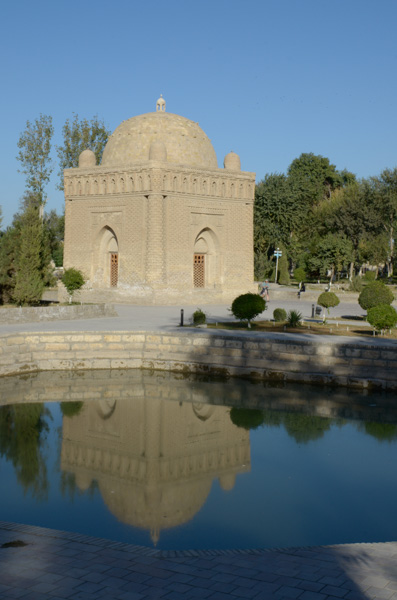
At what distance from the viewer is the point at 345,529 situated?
23.9 feet

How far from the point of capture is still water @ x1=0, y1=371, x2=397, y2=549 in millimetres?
7387

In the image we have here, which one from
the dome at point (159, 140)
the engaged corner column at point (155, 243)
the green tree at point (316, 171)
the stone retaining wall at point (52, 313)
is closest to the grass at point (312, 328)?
the stone retaining wall at point (52, 313)

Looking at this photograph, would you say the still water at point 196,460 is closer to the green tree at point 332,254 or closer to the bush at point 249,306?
the bush at point 249,306

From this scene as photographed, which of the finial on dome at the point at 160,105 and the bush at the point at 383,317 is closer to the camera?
the bush at the point at 383,317

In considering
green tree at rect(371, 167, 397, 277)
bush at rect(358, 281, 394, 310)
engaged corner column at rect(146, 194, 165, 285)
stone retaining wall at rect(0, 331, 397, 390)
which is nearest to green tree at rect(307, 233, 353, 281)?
green tree at rect(371, 167, 397, 277)

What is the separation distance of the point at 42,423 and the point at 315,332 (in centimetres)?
863

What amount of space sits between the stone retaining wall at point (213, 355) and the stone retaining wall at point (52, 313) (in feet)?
10.3

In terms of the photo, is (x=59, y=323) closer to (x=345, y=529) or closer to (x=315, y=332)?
(x=315, y=332)

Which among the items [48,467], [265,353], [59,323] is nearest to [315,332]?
[265,353]

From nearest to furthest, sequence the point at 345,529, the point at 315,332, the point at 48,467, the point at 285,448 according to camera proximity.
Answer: the point at 345,529 < the point at 48,467 < the point at 285,448 < the point at 315,332

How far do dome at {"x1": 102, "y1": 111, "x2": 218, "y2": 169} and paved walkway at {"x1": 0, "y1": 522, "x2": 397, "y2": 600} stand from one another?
2418 cm

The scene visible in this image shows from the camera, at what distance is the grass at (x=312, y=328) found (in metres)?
17.9

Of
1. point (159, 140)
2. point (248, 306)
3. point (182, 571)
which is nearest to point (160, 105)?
point (159, 140)

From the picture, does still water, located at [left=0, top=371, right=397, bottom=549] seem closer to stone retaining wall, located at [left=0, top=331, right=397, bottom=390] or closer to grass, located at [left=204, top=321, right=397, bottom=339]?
stone retaining wall, located at [left=0, top=331, right=397, bottom=390]
